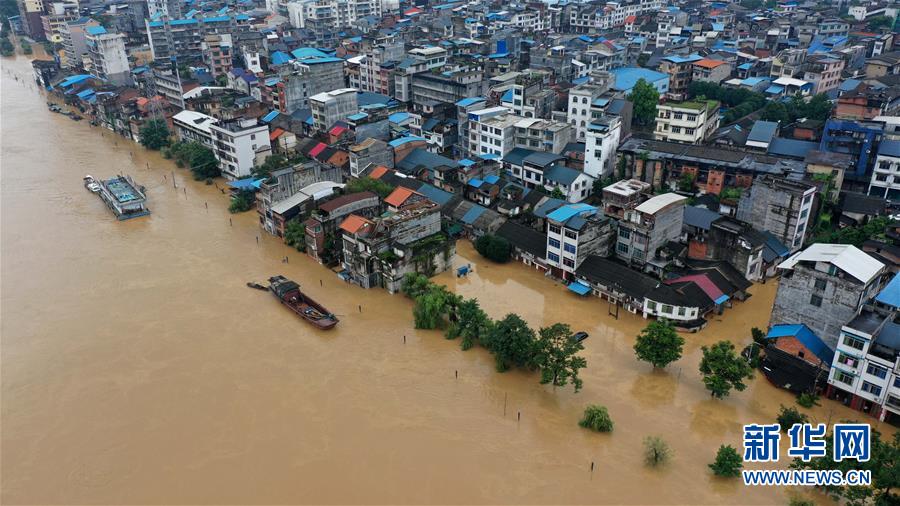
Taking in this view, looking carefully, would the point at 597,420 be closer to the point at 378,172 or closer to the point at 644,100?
the point at 378,172

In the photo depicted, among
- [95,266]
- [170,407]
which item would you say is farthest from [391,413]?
[95,266]

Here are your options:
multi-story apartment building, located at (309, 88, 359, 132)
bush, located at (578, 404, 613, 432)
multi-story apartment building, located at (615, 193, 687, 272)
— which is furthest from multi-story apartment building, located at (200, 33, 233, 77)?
bush, located at (578, 404, 613, 432)

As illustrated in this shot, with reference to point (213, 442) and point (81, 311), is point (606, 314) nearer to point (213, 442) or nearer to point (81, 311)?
point (213, 442)

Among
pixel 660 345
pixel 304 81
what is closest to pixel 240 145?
pixel 304 81

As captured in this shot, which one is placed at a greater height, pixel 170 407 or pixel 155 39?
pixel 155 39

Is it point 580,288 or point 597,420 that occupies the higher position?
point 580,288

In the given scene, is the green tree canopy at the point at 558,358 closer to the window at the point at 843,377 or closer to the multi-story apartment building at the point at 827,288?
the window at the point at 843,377
